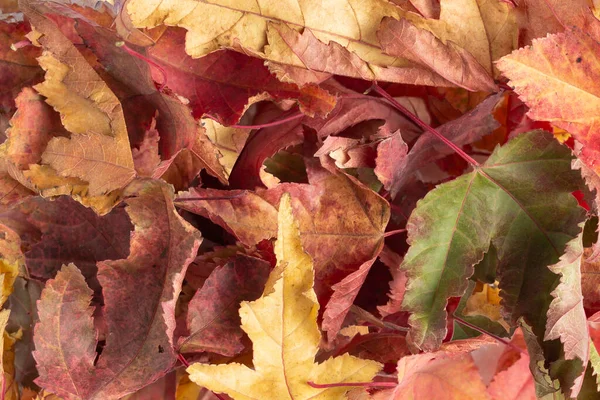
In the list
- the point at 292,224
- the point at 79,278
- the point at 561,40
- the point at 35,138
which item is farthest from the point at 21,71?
the point at 561,40

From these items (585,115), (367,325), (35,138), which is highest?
(585,115)

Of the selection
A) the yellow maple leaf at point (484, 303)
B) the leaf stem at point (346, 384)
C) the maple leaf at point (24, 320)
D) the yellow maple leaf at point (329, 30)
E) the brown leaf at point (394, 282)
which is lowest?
the maple leaf at point (24, 320)

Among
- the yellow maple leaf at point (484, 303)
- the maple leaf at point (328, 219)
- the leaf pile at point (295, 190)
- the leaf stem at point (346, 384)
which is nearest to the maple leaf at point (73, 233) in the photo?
the leaf pile at point (295, 190)

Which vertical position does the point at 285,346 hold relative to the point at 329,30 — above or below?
below

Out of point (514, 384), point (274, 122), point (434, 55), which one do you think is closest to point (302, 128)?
point (274, 122)

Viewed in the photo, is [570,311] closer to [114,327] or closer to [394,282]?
[394,282]

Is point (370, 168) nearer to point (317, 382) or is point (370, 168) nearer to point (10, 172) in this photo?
point (317, 382)

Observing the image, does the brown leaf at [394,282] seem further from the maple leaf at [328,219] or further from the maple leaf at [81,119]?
the maple leaf at [81,119]
